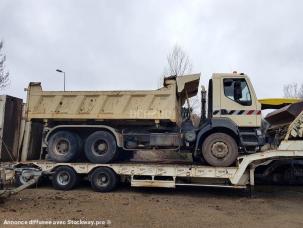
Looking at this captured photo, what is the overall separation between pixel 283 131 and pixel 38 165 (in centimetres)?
720

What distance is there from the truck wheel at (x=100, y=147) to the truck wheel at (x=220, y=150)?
2649 millimetres

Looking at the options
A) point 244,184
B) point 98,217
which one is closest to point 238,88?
point 244,184

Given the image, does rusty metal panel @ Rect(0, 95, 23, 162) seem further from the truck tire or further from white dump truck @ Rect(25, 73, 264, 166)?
the truck tire

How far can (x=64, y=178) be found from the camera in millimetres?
10852

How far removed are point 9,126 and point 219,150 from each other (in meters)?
6.32

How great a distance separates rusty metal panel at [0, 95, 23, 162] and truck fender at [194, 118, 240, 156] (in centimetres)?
561

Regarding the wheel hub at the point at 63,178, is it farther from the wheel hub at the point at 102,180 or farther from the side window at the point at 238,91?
the side window at the point at 238,91

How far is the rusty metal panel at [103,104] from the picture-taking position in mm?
10367

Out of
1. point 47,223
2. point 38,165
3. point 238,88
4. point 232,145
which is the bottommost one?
point 47,223

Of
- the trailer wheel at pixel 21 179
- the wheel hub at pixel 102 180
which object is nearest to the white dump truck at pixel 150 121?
the wheel hub at pixel 102 180

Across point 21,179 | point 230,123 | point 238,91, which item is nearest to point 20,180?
point 21,179

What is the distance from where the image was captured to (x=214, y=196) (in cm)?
1040

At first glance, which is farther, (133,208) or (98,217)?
(133,208)

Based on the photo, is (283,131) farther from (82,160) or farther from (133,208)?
(82,160)
